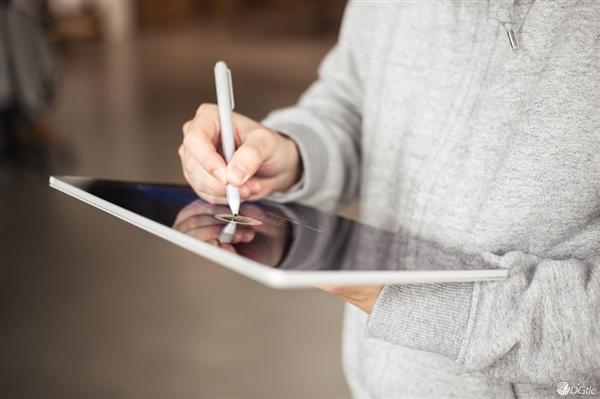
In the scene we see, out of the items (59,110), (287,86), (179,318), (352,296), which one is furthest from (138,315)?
(287,86)

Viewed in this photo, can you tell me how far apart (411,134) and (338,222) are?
0.52ft

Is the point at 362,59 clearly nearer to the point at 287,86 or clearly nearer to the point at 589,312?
the point at 589,312

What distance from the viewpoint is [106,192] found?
635 millimetres

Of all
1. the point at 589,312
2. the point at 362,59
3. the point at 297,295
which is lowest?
the point at 297,295

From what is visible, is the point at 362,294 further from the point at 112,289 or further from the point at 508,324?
the point at 112,289

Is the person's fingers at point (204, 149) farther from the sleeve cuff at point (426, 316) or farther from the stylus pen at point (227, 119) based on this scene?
the sleeve cuff at point (426, 316)

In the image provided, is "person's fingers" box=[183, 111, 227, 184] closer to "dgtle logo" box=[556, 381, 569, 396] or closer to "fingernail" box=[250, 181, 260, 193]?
"fingernail" box=[250, 181, 260, 193]

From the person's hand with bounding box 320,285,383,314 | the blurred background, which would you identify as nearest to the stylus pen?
the person's hand with bounding box 320,285,383,314

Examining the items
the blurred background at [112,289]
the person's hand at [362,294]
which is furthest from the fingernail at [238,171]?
the blurred background at [112,289]

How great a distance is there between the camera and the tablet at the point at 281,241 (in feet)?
1.50

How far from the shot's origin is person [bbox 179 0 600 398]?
586 mm

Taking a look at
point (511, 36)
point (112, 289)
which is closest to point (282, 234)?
point (511, 36)

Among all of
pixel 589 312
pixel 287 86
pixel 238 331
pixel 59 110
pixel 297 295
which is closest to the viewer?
pixel 589 312

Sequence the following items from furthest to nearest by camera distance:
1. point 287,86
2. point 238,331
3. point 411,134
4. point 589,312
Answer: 1. point 287,86
2. point 238,331
3. point 411,134
4. point 589,312
